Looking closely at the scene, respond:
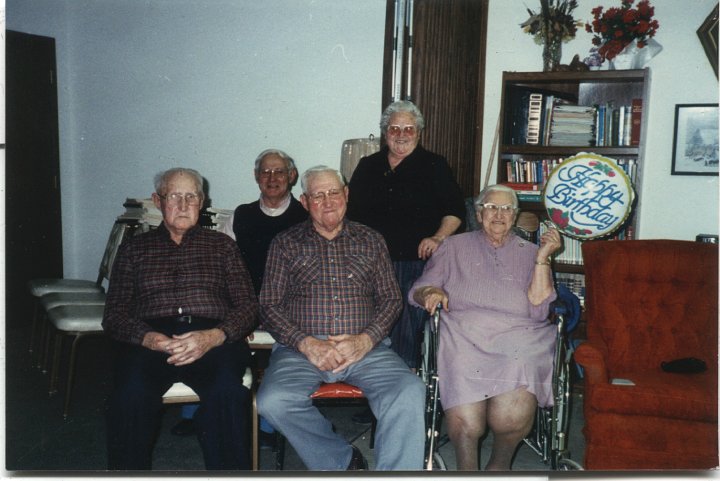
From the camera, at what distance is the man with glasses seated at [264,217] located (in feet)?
8.90

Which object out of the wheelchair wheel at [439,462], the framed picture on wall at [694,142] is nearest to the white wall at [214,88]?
the framed picture on wall at [694,142]

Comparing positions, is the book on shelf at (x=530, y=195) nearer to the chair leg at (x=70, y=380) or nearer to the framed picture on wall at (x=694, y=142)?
the framed picture on wall at (x=694, y=142)

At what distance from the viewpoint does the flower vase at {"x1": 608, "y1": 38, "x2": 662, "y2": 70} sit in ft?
11.0

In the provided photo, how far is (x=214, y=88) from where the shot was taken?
4.24m

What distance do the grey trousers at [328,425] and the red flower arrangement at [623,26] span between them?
2.42m

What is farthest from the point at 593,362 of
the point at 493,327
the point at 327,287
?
the point at 327,287

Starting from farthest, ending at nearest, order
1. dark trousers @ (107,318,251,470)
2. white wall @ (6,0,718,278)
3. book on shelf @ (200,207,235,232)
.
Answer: white wall @ (6,0,718,278) → book on shelf @ (200,207,235,232) → dark trousers @ (107,318,251,470)

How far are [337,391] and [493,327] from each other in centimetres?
67

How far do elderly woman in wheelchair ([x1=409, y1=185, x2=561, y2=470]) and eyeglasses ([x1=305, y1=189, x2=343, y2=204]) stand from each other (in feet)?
1.72

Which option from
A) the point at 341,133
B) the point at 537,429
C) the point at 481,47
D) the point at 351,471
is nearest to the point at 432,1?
the point at 481,47

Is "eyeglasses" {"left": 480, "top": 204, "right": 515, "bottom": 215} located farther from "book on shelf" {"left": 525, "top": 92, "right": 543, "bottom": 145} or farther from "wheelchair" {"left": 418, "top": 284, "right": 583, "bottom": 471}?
"book on shelf" {"left": 525, "top": 92, "right": 543, "bottom": 145}

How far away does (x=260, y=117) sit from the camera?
423cm

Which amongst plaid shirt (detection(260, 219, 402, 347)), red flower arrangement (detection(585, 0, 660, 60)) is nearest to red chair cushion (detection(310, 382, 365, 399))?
plaid shirt (detection(260, 219, 402, 347))

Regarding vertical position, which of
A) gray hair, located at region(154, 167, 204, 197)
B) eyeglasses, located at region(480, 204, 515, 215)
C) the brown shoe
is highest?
gray hair, located at region(154, 167, 204, 197)
